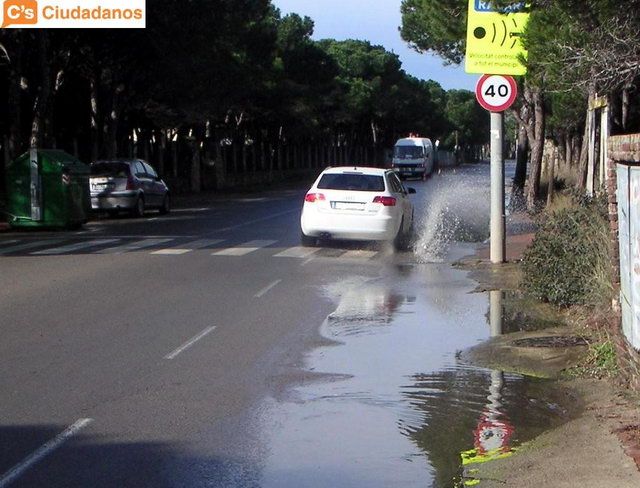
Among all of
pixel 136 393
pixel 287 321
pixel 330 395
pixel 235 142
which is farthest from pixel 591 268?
pixel 235 142

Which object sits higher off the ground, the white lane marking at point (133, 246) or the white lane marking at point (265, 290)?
the white lane marking at point (133, 246)

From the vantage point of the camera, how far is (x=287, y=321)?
1284 cm

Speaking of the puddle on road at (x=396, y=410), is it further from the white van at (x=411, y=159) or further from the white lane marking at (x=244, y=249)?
the white van at (x=411, y=159)

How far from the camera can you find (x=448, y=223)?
29.5m

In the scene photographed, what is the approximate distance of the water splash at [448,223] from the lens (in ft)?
73.9

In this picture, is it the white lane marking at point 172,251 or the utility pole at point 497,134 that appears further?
the white lane marking at point 172,251

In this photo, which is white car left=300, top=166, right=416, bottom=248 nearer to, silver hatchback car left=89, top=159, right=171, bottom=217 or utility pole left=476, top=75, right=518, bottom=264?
utility pole left=476, top=75, right=518, bottom=264

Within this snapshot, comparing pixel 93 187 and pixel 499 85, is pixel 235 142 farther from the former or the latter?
pixel 499 85

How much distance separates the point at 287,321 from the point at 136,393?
13.2 feet

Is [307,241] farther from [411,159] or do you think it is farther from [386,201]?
[411,159]

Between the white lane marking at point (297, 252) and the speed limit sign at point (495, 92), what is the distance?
4515 mm

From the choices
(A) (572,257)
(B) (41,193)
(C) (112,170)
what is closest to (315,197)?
(B) (41,193)

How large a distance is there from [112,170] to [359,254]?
12737 mm

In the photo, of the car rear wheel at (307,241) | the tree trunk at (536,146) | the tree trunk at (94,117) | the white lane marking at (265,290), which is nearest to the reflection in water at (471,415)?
the white lane marking at (265,290)
